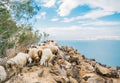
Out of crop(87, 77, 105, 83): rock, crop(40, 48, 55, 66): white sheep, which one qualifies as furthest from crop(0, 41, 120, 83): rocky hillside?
crop(40, 48, 55, 66): white sheep

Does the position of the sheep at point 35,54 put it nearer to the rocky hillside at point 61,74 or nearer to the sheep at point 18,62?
the sheep at point 18,62

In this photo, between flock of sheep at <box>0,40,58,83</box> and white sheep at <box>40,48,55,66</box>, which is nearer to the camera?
flock of sheep at <box>0,40,58,83</box>

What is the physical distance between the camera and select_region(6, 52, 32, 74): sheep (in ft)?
57.0

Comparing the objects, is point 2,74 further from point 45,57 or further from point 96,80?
point 96,80

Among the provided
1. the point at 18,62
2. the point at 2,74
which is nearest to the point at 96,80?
the point at 18,62

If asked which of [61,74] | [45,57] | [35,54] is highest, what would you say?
[35,54]

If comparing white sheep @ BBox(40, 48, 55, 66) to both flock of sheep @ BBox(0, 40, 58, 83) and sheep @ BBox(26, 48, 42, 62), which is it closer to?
flock of sheep @ BBox(0, 40, 58, 83)

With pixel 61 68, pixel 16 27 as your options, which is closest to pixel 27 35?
pixel 16 27

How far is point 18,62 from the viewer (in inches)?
707

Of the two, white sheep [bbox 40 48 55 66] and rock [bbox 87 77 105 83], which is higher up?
white sheep [bbox 40 48 55 66]

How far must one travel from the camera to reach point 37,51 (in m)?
19.7

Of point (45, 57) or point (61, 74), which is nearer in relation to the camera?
point (61, 74)

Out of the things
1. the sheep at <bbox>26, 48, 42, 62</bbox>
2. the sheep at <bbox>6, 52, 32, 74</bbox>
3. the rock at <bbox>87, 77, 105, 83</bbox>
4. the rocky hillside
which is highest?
the sheep at <bbox>26, 48, 42, 62</bbox>

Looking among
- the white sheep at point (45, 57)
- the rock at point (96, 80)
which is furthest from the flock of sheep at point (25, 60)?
the rock at point (96, 80)
